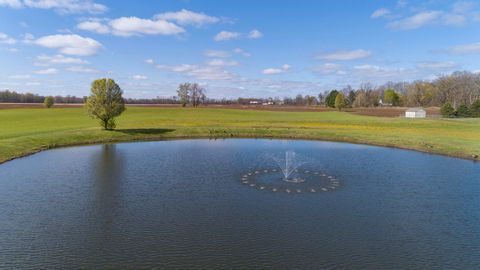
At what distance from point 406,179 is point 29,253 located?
2726cm

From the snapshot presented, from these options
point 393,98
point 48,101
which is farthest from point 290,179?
point 393,98

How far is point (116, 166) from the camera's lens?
3412 centimetres

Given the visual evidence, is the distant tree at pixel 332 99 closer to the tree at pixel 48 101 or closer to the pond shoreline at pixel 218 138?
the pond shoreline at pixel 218 138

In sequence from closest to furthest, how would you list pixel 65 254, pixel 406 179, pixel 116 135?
pixel 65 254 → pixel 406 179 → pixel 116 135

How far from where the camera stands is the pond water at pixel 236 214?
14.6m

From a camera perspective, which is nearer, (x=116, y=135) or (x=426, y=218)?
(x=426, y=218)

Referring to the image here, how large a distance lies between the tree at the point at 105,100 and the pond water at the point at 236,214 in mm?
19369

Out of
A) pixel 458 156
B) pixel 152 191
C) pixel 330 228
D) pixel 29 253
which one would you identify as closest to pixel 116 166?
pixel 152 191

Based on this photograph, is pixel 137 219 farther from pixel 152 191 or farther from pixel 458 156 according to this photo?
pixel 458 156

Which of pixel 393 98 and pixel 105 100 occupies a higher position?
pixel 393 98

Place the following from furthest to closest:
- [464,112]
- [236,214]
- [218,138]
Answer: [464,112]
[218,138]
[236,214]

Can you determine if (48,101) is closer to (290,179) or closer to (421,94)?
(290,179)

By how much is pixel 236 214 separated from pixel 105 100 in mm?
42447

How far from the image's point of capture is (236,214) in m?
19.8
